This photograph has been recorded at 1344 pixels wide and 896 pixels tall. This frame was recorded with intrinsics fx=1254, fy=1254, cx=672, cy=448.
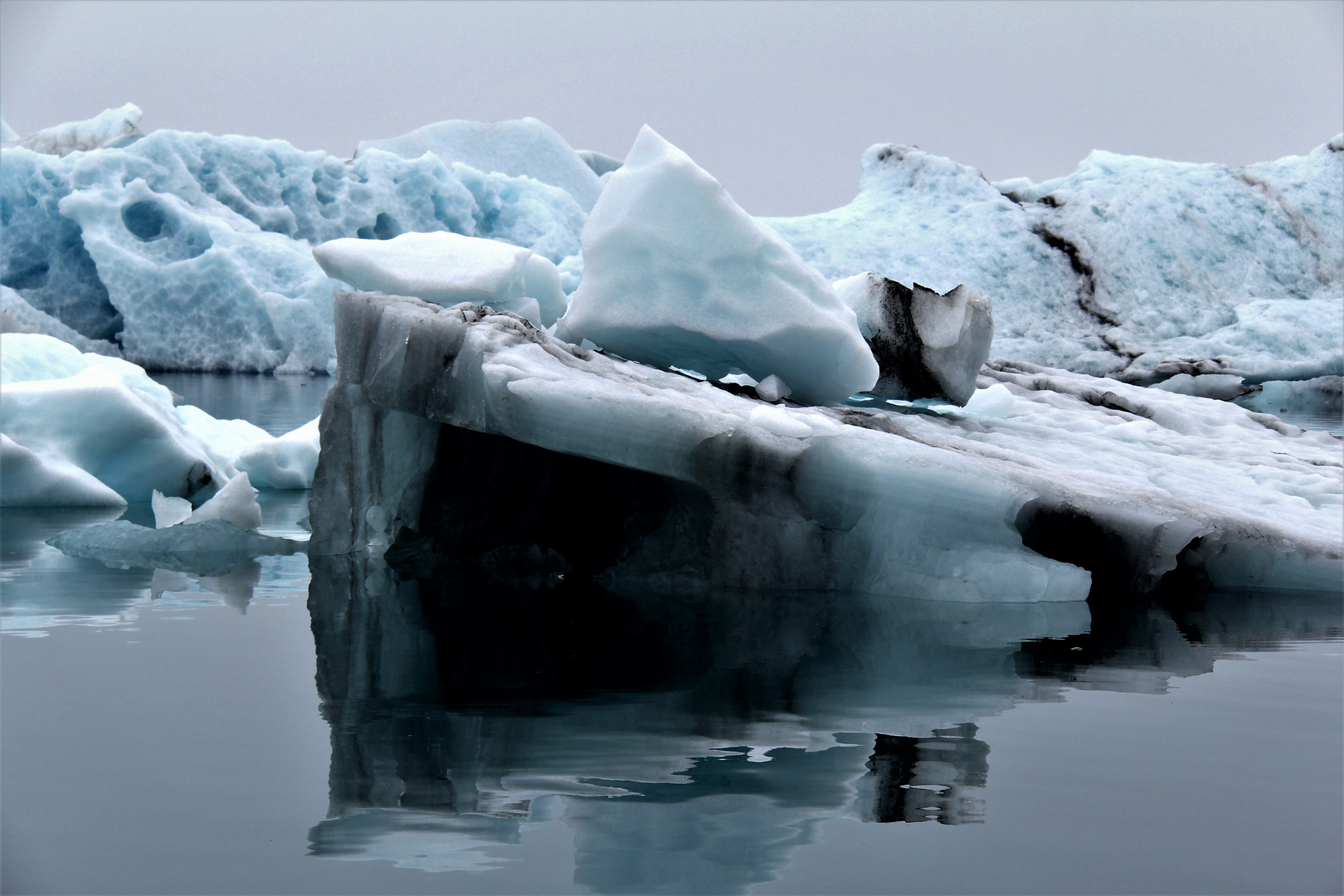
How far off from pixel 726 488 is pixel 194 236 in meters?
14.0

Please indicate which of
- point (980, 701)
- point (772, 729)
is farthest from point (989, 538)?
point (772, 729)

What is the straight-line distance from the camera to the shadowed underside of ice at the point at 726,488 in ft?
11.3

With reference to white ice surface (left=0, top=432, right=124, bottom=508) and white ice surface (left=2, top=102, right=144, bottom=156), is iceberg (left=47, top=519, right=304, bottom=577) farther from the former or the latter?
white ice surface (left=2, top=102, right=144, bottom=156)

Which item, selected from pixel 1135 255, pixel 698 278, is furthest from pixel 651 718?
pixel 1135 255

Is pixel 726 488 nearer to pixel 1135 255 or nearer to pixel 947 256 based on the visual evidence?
pixel 947 256

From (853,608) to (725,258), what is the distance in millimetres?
1369

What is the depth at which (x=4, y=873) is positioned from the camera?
1.51 metres

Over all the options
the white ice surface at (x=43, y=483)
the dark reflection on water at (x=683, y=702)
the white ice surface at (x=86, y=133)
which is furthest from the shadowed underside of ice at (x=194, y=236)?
the dark reflection on water at (x=683, y=702)

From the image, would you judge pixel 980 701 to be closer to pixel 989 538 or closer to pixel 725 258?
pixel 989 538

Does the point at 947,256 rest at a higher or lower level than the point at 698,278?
higher

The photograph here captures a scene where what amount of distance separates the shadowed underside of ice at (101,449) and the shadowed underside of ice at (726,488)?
6.18 feet

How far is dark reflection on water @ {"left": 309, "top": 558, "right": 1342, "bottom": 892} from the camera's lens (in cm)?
164

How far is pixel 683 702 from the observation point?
2.30 metres

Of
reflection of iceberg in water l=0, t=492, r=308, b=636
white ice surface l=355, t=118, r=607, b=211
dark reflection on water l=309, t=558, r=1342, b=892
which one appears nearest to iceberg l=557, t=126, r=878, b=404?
dark reflection on water l=309, t=558, r=1342, b=892
